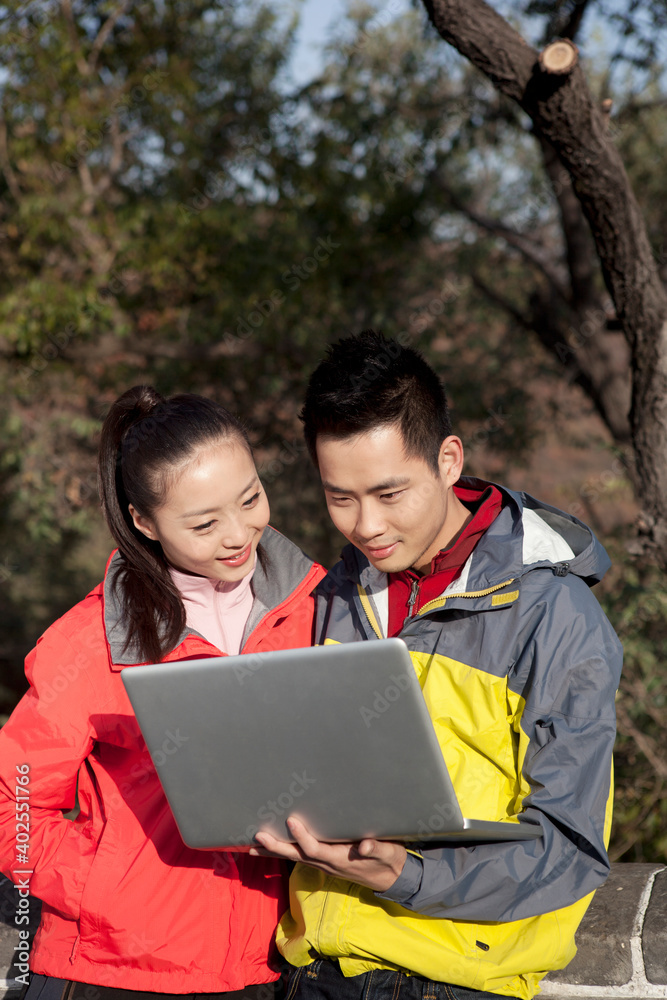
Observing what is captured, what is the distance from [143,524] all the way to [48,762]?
1.70 feet

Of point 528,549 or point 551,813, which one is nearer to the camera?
point 551,813

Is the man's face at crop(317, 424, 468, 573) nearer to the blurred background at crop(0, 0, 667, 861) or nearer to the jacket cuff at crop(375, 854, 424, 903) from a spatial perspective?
the jacket cuff at crop(375, 854, 424, 903)

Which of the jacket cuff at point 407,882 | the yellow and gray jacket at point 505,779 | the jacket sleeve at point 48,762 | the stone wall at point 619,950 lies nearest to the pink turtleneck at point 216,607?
the jacket sleeve at point 48,762

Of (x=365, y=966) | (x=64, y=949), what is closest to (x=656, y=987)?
(x=365, y=966)

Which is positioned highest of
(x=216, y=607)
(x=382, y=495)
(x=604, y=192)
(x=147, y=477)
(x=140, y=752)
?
(x=604, y=192)

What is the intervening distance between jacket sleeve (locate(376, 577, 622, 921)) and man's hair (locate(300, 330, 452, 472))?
0.47 m

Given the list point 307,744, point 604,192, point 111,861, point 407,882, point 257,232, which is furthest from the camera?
point 257,232

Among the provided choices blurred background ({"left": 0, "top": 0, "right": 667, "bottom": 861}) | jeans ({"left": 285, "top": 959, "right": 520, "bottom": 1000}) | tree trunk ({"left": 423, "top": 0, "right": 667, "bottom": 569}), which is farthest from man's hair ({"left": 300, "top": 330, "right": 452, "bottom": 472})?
blurred background ({"left": 0, "top": 0, "right": 667, "bottom": 861})

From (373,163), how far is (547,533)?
4.33 meters

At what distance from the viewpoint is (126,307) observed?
5.73 m

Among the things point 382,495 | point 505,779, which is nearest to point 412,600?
point 382,495

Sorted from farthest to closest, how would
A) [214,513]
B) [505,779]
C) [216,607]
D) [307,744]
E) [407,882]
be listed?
[216,607]
[214,513]
[505,779]
[407,882]
[307,744]

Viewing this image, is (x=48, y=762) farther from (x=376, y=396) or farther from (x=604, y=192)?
(x=604, y=192)

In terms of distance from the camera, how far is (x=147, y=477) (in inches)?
70.9
